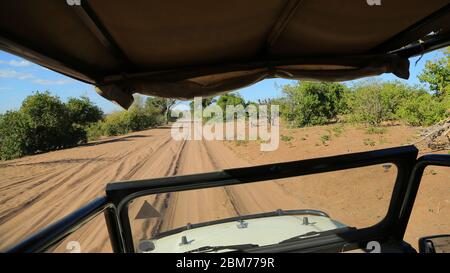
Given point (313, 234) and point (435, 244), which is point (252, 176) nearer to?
point (313, 234)

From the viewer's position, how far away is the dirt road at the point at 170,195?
10.7 feet

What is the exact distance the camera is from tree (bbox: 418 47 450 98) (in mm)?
10586

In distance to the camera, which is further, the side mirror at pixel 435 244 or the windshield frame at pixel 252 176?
the side mirror at pixel 435 244

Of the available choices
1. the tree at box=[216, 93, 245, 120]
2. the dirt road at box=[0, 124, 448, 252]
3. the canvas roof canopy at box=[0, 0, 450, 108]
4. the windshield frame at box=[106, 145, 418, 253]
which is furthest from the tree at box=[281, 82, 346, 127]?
the tree at box=[216, 93, 245, 120]

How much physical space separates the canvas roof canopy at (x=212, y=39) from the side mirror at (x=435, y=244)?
4.58 ft

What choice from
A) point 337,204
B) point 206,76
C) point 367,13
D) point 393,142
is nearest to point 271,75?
point 206,76

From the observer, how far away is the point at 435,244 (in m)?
2.06

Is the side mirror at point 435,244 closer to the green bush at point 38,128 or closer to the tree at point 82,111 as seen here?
the green bush at point 38,128

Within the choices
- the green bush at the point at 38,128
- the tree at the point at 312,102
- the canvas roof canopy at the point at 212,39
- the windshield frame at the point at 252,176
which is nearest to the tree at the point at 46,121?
the green bush at the point at 38,128

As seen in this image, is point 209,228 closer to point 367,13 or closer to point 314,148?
point 367,13

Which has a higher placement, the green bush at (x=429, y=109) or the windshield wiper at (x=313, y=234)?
the green bush at (x=429, y=109)

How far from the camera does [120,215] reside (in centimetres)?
190

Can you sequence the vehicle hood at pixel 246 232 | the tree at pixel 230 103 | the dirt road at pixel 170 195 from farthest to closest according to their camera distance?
the tree at pixel 230 103, the dirt road at pixel 170 195, the vehicle hood at pixel 246 232

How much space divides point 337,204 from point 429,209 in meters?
1.75
